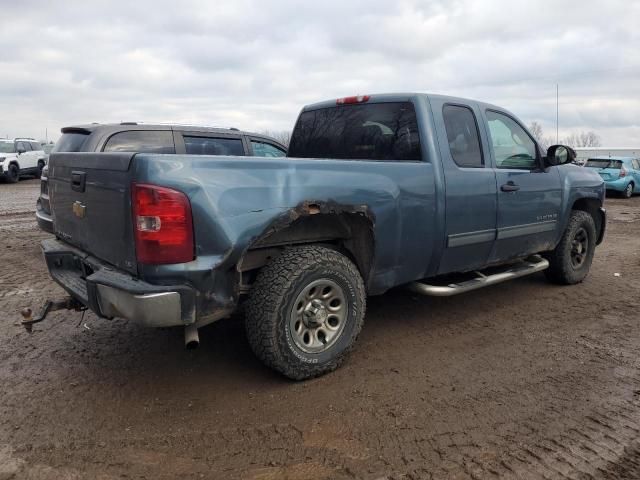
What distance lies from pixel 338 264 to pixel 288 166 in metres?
0.75

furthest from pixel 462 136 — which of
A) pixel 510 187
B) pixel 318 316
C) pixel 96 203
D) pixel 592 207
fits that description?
pixel 96 203

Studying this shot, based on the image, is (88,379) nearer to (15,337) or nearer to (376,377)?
(15,337)

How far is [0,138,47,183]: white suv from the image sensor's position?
20922 mm

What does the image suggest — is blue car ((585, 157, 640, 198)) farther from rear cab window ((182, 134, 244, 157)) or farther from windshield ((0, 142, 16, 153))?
windshield ((0, 142, 16, 153))

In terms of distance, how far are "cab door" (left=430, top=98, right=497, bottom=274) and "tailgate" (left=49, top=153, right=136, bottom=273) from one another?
2.40 metres

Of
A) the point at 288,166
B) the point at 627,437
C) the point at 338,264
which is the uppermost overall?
the point at 288,166

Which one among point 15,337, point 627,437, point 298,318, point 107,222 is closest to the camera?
point 627,437

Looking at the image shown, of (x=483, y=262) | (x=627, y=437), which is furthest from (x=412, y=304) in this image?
(x=627, y=437)

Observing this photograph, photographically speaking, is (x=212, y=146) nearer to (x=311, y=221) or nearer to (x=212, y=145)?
(x=212, y=145)

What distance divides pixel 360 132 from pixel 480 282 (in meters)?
1.68

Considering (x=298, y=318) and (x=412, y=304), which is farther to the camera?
(x=412, y=304)

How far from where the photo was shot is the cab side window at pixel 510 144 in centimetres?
477

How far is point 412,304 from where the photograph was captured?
521 cm

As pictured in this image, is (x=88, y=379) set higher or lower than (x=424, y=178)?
lower
